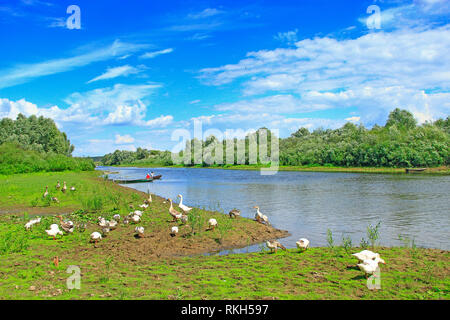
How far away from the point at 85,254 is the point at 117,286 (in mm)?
4858

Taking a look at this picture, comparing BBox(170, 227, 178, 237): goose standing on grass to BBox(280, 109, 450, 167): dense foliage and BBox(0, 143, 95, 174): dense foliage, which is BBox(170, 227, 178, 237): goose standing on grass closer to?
BBox(0, 143, 95, 174): dense foliage

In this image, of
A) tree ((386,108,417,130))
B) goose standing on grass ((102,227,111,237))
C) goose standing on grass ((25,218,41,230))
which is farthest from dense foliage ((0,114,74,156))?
tree ((386,108,417,130))

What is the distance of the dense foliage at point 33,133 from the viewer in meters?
85.1

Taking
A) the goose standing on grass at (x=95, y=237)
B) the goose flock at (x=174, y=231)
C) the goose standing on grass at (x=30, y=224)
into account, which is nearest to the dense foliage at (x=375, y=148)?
the goose flock at (x=174, y=231)

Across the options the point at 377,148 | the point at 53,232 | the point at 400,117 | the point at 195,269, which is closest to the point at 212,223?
the point at 195,269

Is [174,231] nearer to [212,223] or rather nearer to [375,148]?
[212,223]

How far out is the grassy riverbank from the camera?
8.53 meters

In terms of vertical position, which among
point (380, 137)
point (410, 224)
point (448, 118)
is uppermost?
point (448, 118)

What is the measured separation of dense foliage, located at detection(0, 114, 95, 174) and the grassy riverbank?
52.8 meters

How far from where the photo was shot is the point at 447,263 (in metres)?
11.1

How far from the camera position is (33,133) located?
9056 cm

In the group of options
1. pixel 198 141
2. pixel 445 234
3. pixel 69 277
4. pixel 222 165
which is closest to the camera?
pixel 69 277
